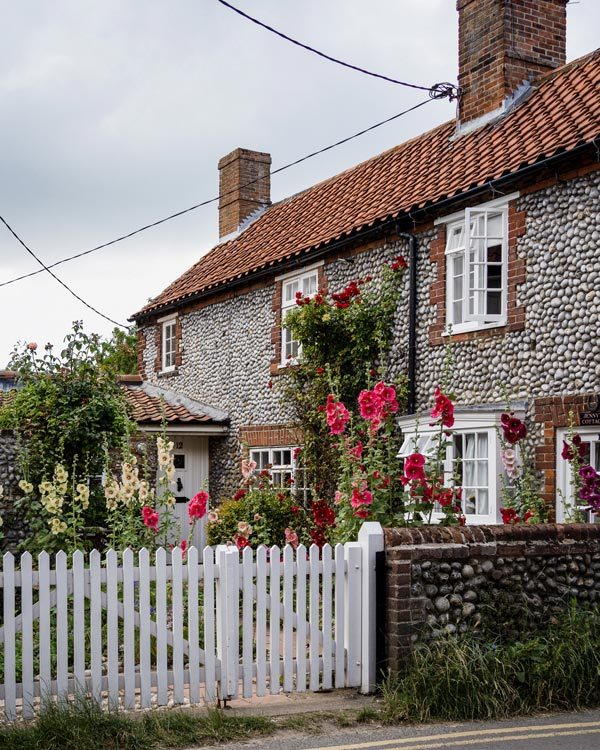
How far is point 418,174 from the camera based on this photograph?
16.0m

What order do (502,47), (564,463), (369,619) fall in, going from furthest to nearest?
(502,47) → (564,463) → (369,619)

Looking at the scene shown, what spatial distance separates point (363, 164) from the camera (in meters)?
19.8

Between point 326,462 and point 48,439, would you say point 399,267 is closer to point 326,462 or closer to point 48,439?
point 326,462

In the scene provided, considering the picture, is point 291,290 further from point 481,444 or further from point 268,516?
point 481,444

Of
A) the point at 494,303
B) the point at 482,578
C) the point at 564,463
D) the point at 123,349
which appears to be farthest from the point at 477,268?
the point at 123,349

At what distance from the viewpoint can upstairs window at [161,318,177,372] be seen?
22422 millimetres

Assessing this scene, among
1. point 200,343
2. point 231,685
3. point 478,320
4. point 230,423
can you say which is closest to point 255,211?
point 200,343

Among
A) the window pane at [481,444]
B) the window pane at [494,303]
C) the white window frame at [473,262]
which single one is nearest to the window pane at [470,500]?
the window pane at [481,444]

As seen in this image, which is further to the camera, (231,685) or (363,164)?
(363,164)

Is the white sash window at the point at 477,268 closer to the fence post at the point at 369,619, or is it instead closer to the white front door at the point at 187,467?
the fence post at the point at 369,619

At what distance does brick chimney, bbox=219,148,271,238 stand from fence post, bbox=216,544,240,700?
55.1 feet

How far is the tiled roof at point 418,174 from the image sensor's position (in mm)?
13016

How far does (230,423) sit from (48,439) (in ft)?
18.7

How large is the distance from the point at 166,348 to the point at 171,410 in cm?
333
